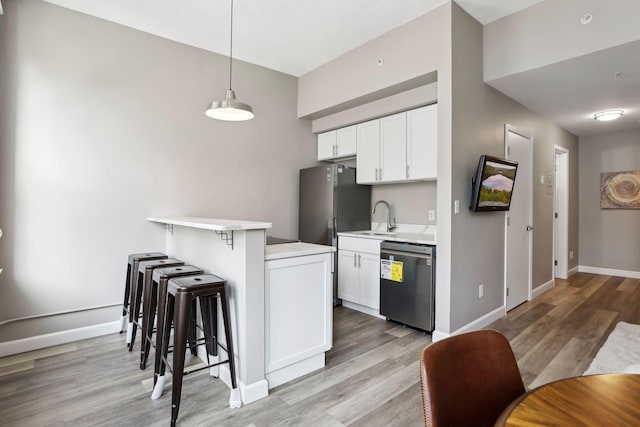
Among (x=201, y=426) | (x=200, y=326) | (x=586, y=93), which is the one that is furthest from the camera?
(x=586, y=93)

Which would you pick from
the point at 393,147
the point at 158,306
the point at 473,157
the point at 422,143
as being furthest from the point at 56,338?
the point at 473,157

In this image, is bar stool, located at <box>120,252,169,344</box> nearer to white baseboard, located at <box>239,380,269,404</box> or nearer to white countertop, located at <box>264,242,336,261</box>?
white countertop, located at <box>264,242,336,261</box>

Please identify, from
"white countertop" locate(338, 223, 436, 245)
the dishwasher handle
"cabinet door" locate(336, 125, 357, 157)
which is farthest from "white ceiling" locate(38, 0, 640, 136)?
the dishwasher handle

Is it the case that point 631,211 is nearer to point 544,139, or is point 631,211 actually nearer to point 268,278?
point 544,139

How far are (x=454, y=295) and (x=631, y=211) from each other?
15.8 ft

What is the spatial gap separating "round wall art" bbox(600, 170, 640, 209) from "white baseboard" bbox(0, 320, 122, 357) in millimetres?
7591

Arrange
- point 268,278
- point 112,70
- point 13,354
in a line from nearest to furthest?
point 268,278 → point 13,354 → point 112,70

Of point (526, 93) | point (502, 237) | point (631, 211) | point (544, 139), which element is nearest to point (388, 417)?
point (502, 237)

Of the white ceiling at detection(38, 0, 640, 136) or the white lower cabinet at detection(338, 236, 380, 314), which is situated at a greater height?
the white ceiling at detection(38, 0, 640, 136)

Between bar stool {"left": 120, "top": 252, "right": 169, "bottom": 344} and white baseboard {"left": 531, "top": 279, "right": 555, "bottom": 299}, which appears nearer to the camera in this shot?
bar stool {"left": 120, "top": 252, "right": 169, "bottom": 344}

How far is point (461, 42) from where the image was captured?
3049 mm

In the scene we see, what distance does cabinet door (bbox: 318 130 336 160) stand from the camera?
183 inches

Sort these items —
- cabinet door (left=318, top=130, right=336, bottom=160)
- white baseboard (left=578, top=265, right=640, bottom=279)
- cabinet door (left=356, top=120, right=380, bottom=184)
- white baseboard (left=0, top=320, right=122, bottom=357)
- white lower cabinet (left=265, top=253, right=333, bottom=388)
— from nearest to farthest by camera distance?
white lower cabinet (left=265, top=253, right=333, bottom=388)
white baseboard (left=0, top=320, right=122, bottom=357)
cabinet door (left=356, top=120, right=380, bottom=184)
cabinet door (left=318, top=130, right=336, bottom=160)
white baseboard (left=578, top=265, right=640, bottom=279)

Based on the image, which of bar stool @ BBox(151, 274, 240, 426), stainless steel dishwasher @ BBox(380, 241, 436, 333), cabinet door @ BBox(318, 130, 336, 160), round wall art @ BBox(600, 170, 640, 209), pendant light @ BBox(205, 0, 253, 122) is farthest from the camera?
round wall art @ BBox(600, 170, 640, 209)
